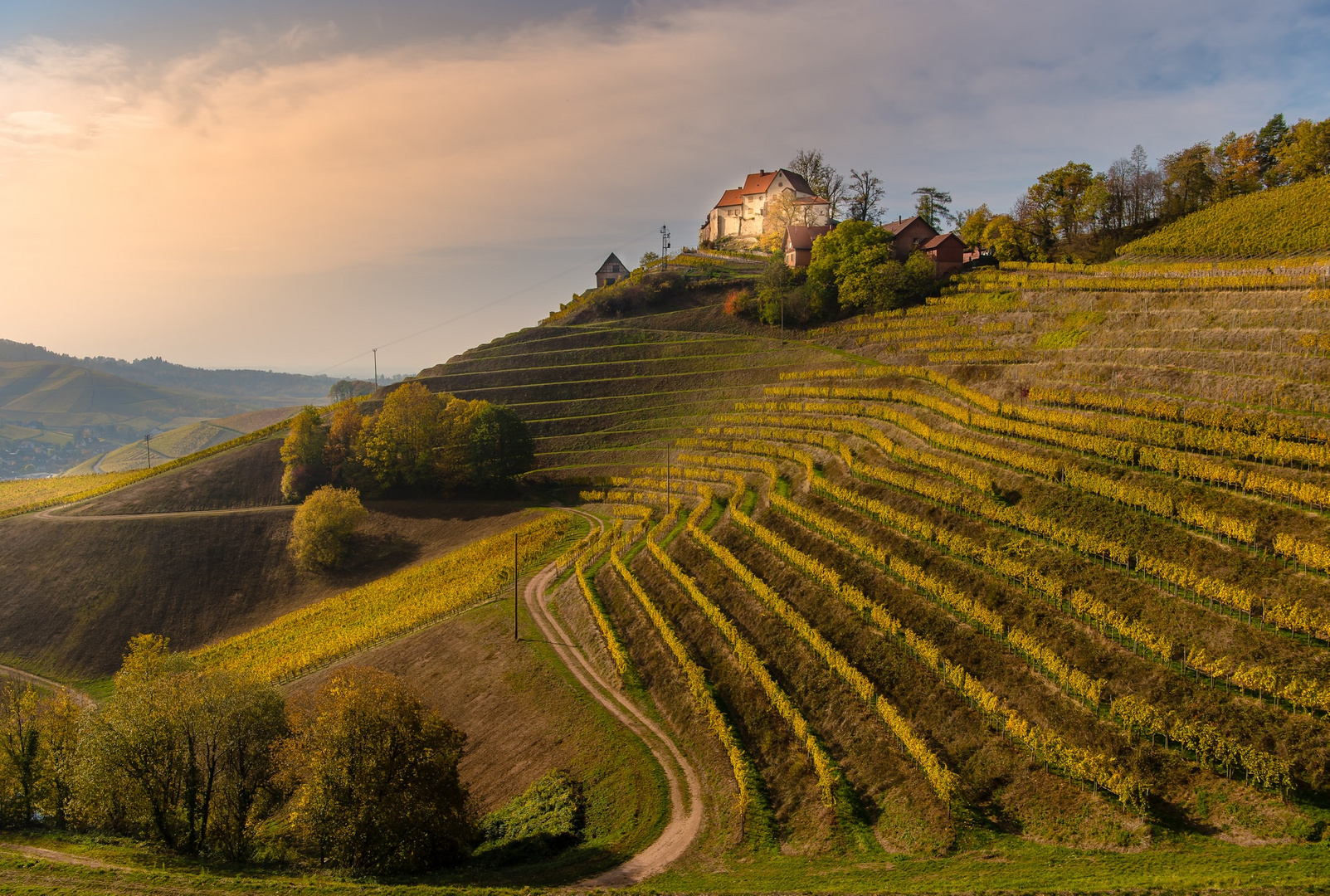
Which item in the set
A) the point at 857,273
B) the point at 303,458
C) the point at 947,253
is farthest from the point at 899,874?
the point at 303,458

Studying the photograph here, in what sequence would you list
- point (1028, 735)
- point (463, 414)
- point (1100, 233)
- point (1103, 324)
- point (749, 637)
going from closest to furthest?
point (1028, 735)
point (749, 637)
point (1103, 324)
point (1100, 233)
point (463, 414)

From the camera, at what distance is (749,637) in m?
44.3

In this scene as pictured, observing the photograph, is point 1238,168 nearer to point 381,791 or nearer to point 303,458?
point 381,791

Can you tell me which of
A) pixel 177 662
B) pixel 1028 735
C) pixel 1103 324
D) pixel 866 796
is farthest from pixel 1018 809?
pixel 177 662

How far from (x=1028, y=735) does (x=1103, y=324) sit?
1893 inches

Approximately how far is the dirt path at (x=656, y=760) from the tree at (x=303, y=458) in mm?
53578

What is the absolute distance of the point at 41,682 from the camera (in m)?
64.3

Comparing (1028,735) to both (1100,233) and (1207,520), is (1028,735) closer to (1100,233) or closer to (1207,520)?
(1207,520)

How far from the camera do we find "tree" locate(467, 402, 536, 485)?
306 ft

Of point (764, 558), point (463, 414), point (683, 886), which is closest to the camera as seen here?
point (683, 886)

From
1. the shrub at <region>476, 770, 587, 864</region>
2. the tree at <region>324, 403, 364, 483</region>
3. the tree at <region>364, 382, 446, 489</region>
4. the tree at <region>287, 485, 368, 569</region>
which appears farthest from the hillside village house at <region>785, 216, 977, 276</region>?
the shrub at <region>476, 770, 587, 864</region>

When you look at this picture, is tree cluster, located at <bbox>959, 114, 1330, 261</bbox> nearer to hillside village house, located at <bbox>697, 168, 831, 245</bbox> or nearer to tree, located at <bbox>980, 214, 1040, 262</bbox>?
tree, located at <bbox>980, 214, 1040, 262</bbox>

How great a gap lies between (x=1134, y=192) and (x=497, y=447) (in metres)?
85.2

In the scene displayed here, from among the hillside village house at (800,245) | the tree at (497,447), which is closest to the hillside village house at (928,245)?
the hillside village house at (800,245)
